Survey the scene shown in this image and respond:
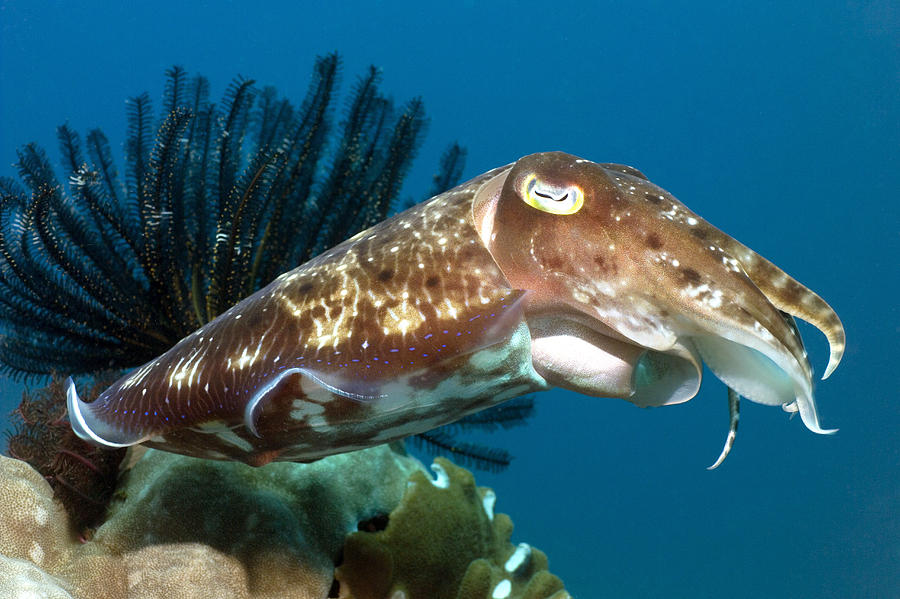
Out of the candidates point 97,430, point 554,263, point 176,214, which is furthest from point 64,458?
point 554,263

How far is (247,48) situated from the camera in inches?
2207

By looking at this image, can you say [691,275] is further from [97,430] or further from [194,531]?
[194,531]

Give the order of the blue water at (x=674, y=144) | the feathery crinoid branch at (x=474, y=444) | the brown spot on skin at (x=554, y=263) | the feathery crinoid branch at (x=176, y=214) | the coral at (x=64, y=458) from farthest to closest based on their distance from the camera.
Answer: the blue water at (x=674, y=144) < the feathery crinoid branch at (x=474, y=444) < the feathery crinoid branch at (x=176, y=214) < the coral at (x=64, y=458) < the brown spot on skin at (x=554, y=263)

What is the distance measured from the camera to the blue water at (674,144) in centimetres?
3691

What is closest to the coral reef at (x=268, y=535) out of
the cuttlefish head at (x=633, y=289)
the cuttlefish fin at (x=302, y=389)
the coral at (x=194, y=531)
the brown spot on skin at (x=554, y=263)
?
the coral at (x=194, y=531)

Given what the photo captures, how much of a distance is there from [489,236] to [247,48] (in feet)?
206

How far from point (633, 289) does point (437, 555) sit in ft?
6.87

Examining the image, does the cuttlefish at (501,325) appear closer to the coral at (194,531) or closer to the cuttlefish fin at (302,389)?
the cuttlefish fin at (302,389)

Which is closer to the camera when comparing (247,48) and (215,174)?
(215,174)

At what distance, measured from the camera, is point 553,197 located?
1.63 m

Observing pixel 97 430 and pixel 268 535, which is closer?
pixel 97 430

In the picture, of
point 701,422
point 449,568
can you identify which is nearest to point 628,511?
point 701,422

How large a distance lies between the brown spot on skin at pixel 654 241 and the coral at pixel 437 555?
194 centimetres

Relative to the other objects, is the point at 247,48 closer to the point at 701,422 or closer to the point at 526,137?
the point at 526,137
